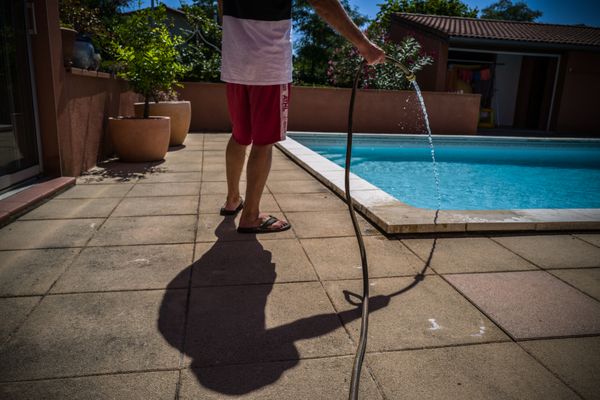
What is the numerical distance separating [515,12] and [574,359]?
2689 inches

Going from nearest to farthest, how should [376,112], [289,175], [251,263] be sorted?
1. [251,263]
2. [289,175]
3. [376,112]

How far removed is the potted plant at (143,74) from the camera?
4.51 metres

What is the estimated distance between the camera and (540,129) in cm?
1337

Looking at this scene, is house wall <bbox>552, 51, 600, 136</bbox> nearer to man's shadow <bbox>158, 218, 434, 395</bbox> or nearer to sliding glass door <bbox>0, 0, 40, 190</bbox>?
man's shadow <bbox>158, 218, 434, 395</bbox>

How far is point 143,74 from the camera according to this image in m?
4.58

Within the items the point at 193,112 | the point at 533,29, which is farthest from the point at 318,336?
the point at 533,29

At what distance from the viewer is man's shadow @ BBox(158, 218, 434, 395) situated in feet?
4.14

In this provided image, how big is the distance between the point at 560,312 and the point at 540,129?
13.8 meters

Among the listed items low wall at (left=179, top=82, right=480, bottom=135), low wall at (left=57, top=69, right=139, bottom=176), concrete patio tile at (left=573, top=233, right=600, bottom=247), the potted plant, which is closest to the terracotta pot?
low wall at (left=57, top=69, right=139, bottom=176)

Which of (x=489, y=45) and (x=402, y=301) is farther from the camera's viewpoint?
(x=489, y=45)

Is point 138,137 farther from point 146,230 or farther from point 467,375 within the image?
point 467,375

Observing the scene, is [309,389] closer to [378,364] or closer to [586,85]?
[378,364]

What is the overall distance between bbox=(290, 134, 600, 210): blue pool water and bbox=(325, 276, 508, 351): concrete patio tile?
3.25 m

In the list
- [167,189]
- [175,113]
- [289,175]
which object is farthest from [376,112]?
[167,189]
